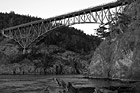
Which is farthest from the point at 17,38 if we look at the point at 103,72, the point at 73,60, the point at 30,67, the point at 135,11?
the point at 135,11

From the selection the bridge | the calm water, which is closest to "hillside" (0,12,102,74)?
the bridge

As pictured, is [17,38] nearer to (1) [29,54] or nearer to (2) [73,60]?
(1) [29,54]

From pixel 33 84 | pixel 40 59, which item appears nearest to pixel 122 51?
pixel 33 84

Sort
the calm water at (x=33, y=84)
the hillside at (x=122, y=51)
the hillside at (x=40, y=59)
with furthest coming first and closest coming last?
the hillside at (x=40, y=59) < the hillside at (x=122, y=51) < the calm water at (x=33, y=84)

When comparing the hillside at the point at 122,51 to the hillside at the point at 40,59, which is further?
the hillside at the point at 40,59

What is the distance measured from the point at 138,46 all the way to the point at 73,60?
204ft

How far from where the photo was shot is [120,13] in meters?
67.8

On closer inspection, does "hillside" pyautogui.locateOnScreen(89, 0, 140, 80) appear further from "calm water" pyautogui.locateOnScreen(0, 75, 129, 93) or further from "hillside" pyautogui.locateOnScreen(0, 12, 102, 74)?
"hillside" pyautogui.locateOnScreen(0, 12, 102, 74)

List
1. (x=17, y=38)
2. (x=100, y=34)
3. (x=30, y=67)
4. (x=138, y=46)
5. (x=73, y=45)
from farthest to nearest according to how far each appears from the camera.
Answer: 1. (x=73, y=45)
2. (x=17, y=38)
3. (x=30, y=67)
4. (x=100, y=34)
5. (x=138, y=46)

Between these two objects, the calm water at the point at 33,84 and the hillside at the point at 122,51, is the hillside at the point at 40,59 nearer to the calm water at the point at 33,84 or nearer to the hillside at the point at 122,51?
the hillside at the point at 122,51

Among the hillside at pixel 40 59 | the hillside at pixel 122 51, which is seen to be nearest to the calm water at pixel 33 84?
the hillside at pixel 122 51

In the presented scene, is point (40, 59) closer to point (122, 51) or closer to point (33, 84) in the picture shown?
point (122, 51)

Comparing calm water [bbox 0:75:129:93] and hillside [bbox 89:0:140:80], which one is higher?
hillside [bbox 89:0:140:80]

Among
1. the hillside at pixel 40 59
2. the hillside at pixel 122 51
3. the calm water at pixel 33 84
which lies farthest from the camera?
the hillside at pixel 40 59
